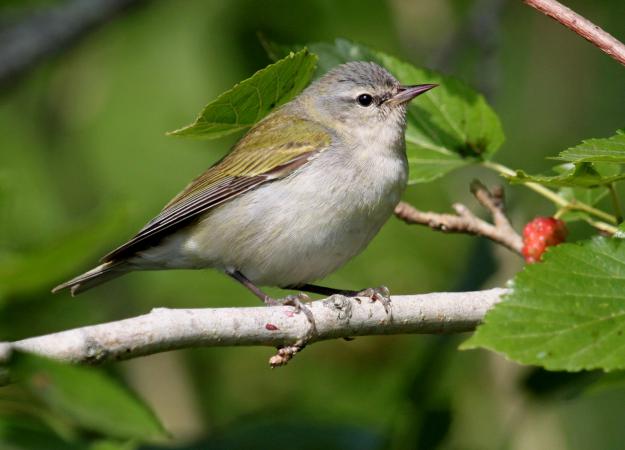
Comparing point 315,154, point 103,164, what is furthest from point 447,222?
point 103,164

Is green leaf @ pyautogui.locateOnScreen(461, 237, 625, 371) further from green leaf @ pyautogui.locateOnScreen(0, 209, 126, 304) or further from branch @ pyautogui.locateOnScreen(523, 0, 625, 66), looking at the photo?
green leaf @ pyautogui.locateOnScreen(0, 209, 126, 304)

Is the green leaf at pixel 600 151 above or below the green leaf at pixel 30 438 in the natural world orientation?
above

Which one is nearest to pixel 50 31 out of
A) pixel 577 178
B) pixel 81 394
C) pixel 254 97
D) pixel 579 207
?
pixel 254 97

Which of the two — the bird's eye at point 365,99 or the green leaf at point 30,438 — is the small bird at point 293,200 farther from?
the green leaf at point 30,438

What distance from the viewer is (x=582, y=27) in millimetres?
2711

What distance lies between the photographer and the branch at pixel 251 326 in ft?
7.66

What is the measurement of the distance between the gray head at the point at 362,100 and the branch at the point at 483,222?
1.25m

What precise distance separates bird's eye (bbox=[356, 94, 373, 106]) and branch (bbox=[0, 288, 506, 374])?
2.41m

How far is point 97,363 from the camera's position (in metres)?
2.35

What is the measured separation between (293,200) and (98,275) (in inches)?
46.6

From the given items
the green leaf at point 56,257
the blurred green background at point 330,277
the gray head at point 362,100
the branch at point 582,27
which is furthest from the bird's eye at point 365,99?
the branch at point 582,27

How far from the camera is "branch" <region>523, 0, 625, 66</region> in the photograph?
2688 millimetres

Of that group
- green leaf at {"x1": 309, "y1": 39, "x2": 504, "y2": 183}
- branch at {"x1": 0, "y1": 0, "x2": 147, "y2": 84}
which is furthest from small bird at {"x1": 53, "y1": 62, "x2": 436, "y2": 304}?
branch at {"x1": 0, "y1": 0, "x2": 147, "y2": 84}

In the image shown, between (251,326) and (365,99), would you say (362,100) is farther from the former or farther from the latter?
(251,326)
